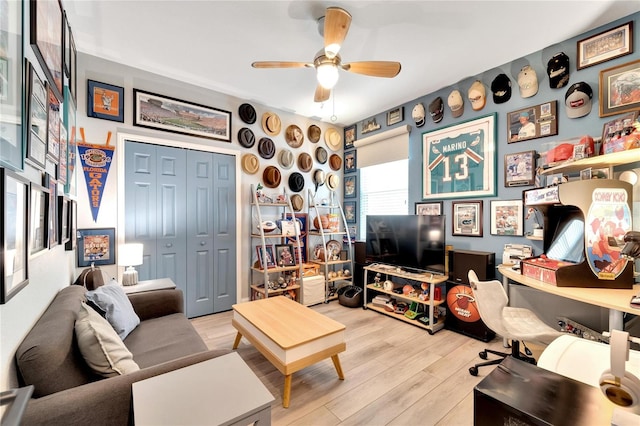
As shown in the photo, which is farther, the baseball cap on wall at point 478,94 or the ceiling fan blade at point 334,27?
the baseball cap on wall at point 478,94

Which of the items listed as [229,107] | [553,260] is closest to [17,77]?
[229,107]

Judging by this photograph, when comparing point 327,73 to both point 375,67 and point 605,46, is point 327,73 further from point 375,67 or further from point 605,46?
point 605,46

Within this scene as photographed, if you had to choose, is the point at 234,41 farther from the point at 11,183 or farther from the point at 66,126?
the point at 11,183

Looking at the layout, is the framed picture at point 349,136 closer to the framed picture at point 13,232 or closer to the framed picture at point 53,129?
the framed picture at point 53,129

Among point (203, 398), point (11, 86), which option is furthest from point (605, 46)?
point (11, 86)

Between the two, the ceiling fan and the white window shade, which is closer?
the ceiling fan

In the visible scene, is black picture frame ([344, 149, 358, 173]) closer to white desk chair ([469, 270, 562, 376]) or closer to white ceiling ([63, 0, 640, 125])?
white ceiling ([63, 0, 640, 125])

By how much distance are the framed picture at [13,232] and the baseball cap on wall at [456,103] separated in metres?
3.63

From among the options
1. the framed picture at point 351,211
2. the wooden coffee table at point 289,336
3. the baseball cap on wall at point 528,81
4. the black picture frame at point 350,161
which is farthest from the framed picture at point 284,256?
the baseball cap on wall at point 528,81

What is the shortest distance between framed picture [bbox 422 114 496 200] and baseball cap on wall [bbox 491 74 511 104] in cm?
17

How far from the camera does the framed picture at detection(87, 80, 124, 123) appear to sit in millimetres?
2725

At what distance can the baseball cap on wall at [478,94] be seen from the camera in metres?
2.95

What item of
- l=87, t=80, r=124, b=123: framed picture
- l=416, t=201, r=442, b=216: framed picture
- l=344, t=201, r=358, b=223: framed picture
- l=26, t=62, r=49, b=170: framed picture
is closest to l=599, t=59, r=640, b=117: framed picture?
l=416, t=201, r=442, b=216: framed picture

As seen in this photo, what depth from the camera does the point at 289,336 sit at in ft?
6.31
